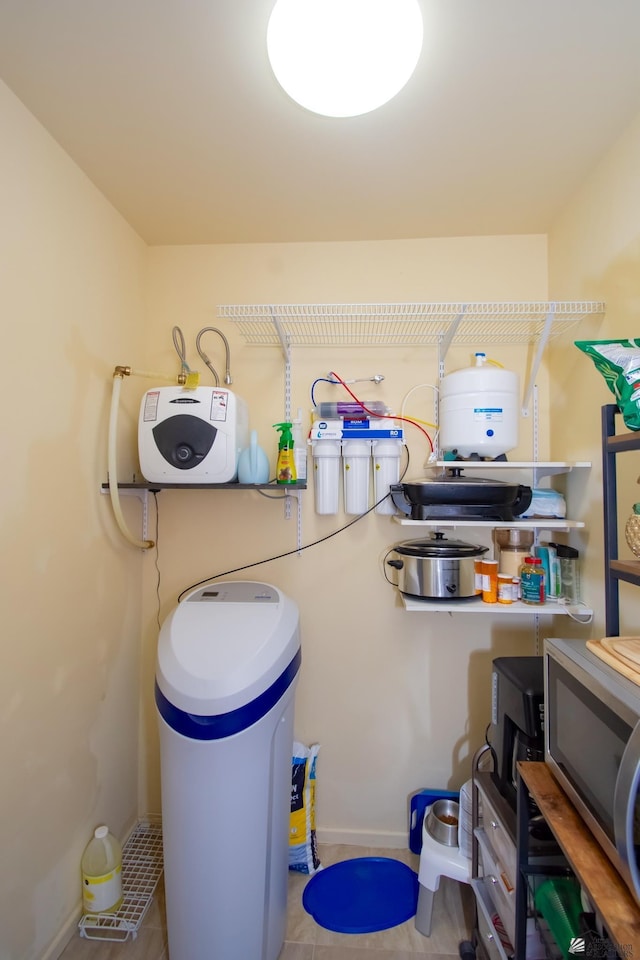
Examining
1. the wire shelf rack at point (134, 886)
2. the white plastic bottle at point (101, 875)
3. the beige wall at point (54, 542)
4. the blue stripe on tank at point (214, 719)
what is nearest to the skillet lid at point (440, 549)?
the blue stripe on tank at point (214, 719)

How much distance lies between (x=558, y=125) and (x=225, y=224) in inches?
44.4

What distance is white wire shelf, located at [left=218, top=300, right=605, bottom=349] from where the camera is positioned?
58.0 inches

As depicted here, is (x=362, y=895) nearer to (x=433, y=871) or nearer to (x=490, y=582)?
(x=433, y=871)

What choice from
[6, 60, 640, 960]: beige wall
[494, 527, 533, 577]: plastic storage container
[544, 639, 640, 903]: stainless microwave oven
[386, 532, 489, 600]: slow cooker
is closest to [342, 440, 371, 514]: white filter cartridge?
[6, 60, 640, 960]: beige wall

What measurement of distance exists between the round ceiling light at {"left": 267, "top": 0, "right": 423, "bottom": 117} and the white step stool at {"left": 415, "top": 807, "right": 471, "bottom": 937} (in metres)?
2.07

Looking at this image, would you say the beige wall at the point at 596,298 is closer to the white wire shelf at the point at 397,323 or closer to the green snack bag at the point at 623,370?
the white wire shelf at the point at 397,323

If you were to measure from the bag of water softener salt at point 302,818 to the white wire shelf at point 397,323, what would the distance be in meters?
1.58

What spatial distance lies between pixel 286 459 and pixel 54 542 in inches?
30.0

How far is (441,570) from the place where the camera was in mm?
1400

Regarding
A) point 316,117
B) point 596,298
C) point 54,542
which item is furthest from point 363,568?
point 316,117

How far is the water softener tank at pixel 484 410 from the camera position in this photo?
141cm

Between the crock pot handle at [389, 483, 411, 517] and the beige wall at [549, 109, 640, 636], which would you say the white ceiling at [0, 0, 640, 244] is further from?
the crock pot handle at [389, 483, 411, 517]

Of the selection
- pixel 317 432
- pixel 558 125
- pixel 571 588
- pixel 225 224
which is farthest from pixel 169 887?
pixel 558 125

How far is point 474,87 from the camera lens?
1.08 metres
